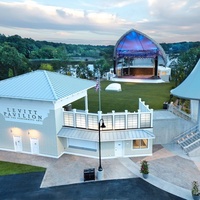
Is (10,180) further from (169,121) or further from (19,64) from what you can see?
(19,64)

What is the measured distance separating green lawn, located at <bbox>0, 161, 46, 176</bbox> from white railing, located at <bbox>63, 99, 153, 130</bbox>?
222 inches

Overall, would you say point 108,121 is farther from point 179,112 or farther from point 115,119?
point 179,112

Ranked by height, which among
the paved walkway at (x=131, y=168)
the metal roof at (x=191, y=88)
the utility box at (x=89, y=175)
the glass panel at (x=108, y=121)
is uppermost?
the metal roof at (x=191, y=88)

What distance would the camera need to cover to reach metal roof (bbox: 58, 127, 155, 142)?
2070 centimetres

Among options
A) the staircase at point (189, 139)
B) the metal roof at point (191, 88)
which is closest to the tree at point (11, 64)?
the metal roof at point (191, 88)

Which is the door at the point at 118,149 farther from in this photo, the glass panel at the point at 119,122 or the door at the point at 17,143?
the door at the point at 17,143

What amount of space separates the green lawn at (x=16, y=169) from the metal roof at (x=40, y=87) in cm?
646

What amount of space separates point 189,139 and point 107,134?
32.0 feet

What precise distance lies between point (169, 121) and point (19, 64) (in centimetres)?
5254

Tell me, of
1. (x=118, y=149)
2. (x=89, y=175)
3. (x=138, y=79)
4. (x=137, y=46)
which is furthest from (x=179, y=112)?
(x=137, y=46)

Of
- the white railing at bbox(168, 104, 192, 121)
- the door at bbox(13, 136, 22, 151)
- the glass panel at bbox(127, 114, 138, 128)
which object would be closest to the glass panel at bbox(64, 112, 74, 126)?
the door at bbox(13, 136, 22, 151)

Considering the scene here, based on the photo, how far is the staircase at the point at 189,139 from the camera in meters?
22.7

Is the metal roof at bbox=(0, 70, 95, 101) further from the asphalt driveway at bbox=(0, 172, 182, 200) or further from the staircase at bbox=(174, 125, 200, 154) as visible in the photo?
the staircase at bbox=(174, 125, 200, 154)

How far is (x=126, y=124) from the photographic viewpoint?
21672 mm
